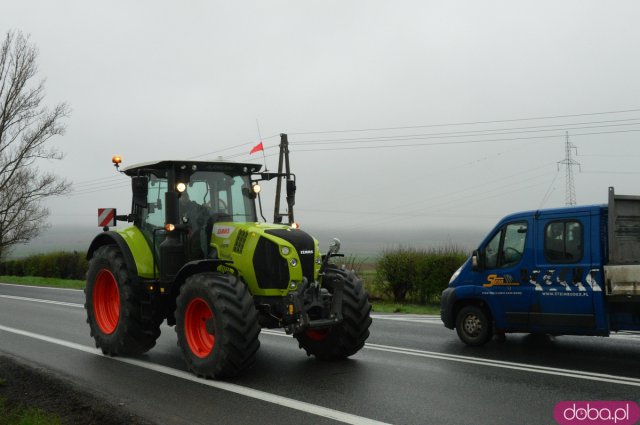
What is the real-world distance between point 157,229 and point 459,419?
494 cm

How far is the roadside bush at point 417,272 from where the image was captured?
70.9 feet

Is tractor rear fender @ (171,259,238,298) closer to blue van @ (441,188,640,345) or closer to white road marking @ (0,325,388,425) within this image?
white road marking @ (0,325,388,425)

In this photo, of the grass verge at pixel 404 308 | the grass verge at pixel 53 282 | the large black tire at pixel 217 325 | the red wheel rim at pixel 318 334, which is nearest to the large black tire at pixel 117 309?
the large black tire at pixel 217 325

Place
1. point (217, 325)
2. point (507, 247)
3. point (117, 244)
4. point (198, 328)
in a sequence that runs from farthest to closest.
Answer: point (507, 247)
point (117, 244)
point (198, 328)
point (217, 325)

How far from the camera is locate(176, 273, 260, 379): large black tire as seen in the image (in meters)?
7.31

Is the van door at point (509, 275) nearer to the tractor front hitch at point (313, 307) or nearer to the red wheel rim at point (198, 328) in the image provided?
the tractor front hitch at point (313, 307)

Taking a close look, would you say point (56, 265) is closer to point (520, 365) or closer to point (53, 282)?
point (53, 282)

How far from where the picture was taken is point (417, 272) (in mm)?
22234

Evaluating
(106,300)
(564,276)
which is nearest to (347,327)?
(564,276)

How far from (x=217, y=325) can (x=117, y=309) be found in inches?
123

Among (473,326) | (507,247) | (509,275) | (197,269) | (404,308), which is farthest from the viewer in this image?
(404,308)

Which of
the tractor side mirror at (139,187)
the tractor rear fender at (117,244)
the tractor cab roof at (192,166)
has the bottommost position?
the tractor rear fender at (117,244)

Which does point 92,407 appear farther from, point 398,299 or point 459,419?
point 398,299

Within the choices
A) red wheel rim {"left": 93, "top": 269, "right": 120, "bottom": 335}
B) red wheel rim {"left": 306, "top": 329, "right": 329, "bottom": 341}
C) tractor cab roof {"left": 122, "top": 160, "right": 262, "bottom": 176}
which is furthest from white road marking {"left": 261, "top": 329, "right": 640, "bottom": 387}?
red wheel rim {"left": 93, "top": 269, "right": 120, "bottom": 335}
